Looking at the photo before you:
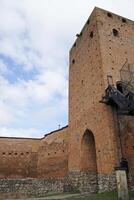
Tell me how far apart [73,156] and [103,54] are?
6.39m

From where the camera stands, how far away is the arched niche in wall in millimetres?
13758

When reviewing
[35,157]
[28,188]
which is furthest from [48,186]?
[35,157]

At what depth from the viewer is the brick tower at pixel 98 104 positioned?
11.6 metres

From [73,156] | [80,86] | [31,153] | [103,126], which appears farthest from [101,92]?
[31,153]

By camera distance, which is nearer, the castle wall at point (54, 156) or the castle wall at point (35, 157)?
the castle wall at point (54, 156)

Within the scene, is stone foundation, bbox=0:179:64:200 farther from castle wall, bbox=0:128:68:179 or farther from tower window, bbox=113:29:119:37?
tower window, bbox=113:29:119:37

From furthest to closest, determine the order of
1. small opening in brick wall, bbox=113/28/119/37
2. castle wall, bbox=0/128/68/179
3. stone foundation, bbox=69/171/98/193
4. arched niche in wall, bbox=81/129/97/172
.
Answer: castle wall, bbox=0/128/68/179 → small opening in brick wall, bbox=113/28/119/37 → arched niche in wall, bbox=81/129/97/172 → stone foundation, bbox=69/171/98/193

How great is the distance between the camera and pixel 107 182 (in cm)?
1122

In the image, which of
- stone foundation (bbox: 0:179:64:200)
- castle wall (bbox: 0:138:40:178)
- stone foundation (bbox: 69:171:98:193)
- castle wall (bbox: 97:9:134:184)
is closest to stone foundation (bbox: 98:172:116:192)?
castle wall (bbox: 97:9:134:184)

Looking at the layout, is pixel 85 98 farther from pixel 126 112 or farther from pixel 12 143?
pixel 12 143

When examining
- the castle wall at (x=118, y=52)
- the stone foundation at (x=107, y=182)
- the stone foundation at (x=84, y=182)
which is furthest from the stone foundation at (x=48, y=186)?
the castle wall at (x=118, y=52)

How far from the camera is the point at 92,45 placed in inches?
609

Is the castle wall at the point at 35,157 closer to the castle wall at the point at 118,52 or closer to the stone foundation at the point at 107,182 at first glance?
the stone foundation at the point at 107,182

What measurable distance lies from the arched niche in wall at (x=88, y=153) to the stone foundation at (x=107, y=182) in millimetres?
1968
